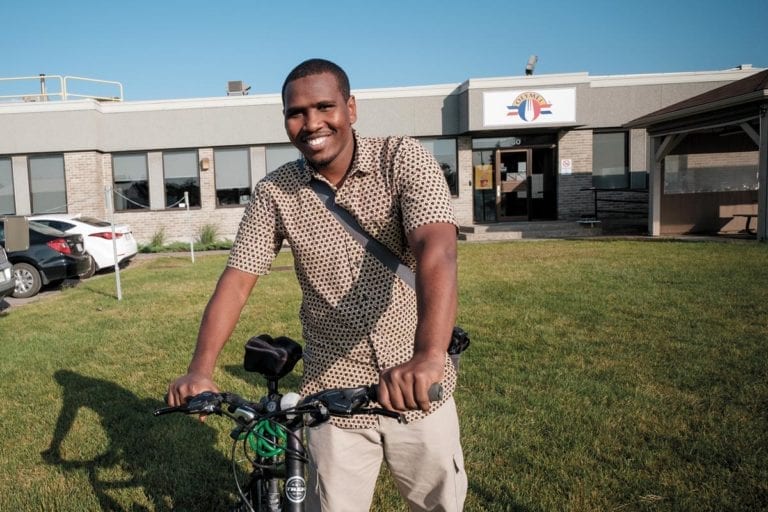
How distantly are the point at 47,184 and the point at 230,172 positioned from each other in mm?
6396

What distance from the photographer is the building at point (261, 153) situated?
21.5 meters

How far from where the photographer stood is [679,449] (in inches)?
156

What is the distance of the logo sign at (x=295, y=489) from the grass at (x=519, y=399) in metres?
1.97

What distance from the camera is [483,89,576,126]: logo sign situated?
806 inches

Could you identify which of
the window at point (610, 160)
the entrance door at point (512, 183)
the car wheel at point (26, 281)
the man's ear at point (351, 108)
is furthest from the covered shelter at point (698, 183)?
the man's ear at point (351, 108)

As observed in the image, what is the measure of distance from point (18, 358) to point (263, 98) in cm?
1641

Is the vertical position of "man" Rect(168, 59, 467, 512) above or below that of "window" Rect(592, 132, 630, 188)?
below

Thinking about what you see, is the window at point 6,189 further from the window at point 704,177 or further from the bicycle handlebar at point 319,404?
the bicycle handlebar at point 319,404

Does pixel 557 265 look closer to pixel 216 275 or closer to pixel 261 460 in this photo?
pixel 216 275

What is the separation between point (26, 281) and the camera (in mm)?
12234

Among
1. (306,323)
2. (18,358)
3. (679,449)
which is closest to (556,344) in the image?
(679,449)

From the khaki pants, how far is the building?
1943cm

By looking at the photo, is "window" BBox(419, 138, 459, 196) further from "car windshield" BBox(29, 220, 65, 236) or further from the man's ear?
the man's ear

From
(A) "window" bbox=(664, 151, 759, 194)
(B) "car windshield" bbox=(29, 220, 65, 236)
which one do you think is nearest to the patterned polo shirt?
(B) "car windshield" bbox=(29, 220, 65, 236)
